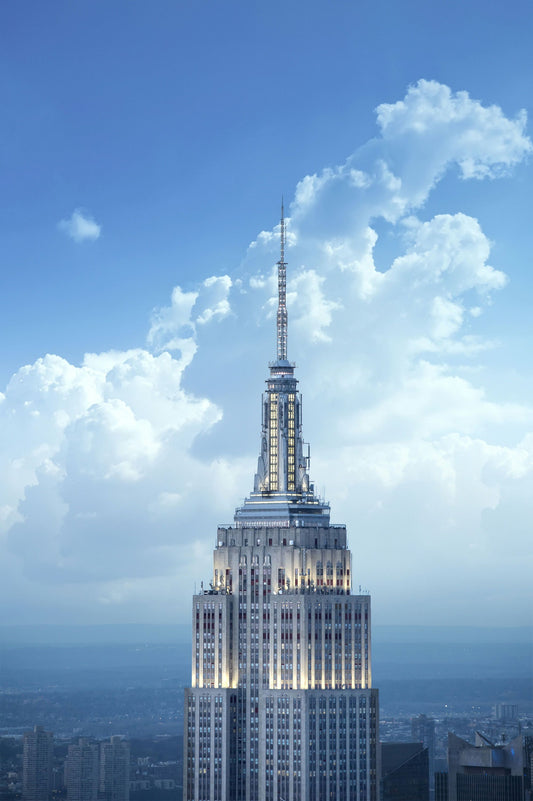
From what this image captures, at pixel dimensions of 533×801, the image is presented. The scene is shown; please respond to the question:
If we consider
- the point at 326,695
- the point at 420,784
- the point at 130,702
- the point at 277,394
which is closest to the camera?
the point at 326,695

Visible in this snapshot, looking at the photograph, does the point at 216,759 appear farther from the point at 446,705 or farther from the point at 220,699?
the point at 446,705

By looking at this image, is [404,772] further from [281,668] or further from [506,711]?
[506,711]

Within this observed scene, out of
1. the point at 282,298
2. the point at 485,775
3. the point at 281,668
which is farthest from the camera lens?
the point at 485,775

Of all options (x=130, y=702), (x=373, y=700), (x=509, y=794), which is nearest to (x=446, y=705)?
(x=509, y=794)

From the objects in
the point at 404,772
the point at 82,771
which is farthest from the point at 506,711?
the point at 82,771

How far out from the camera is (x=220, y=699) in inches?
3976

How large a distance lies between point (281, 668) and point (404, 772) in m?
21.3

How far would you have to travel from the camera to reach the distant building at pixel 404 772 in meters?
108

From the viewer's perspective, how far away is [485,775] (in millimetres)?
120688

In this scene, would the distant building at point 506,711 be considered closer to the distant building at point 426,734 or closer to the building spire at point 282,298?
the distant building at point 426,734

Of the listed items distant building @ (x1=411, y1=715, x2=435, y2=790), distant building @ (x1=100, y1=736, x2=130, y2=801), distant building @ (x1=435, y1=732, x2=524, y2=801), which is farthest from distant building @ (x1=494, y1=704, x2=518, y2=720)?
distant building @ (x1=100, y1=736, x2=130, y2=801)

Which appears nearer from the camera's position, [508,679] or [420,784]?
[420,784]

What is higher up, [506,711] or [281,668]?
[281,668]

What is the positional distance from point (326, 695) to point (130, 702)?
36106 mm
